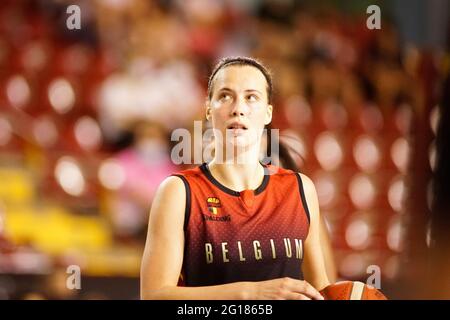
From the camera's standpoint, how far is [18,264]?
76.6 inches

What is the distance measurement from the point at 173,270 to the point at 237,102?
254 millimetres

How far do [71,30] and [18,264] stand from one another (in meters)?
0.91

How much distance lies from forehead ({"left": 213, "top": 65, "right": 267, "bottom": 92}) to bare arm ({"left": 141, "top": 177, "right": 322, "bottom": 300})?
154 millimetres

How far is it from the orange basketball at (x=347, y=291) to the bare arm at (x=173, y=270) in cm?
5

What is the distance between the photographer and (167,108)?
2.36 metres

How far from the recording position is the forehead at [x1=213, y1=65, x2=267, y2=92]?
1.06 meters

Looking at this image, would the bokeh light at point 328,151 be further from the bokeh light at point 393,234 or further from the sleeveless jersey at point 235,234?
the sleeveless jersey at point 235,234

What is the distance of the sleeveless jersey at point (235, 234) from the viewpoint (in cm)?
103

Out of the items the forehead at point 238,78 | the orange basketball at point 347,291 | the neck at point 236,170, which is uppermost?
the forehead at point 238,78

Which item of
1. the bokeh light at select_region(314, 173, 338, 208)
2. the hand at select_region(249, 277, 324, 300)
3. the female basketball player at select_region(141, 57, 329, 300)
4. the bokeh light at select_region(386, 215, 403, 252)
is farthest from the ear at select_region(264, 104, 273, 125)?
the bokeh light at select_region(314, 173, 338, 208)

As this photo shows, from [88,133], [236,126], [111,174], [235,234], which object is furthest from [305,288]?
[88,133]

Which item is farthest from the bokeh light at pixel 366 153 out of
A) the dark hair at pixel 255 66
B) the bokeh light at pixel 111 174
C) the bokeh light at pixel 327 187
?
the dark hair at pixel 255 66

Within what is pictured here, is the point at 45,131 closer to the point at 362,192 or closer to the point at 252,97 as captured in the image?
the point at 362,192
